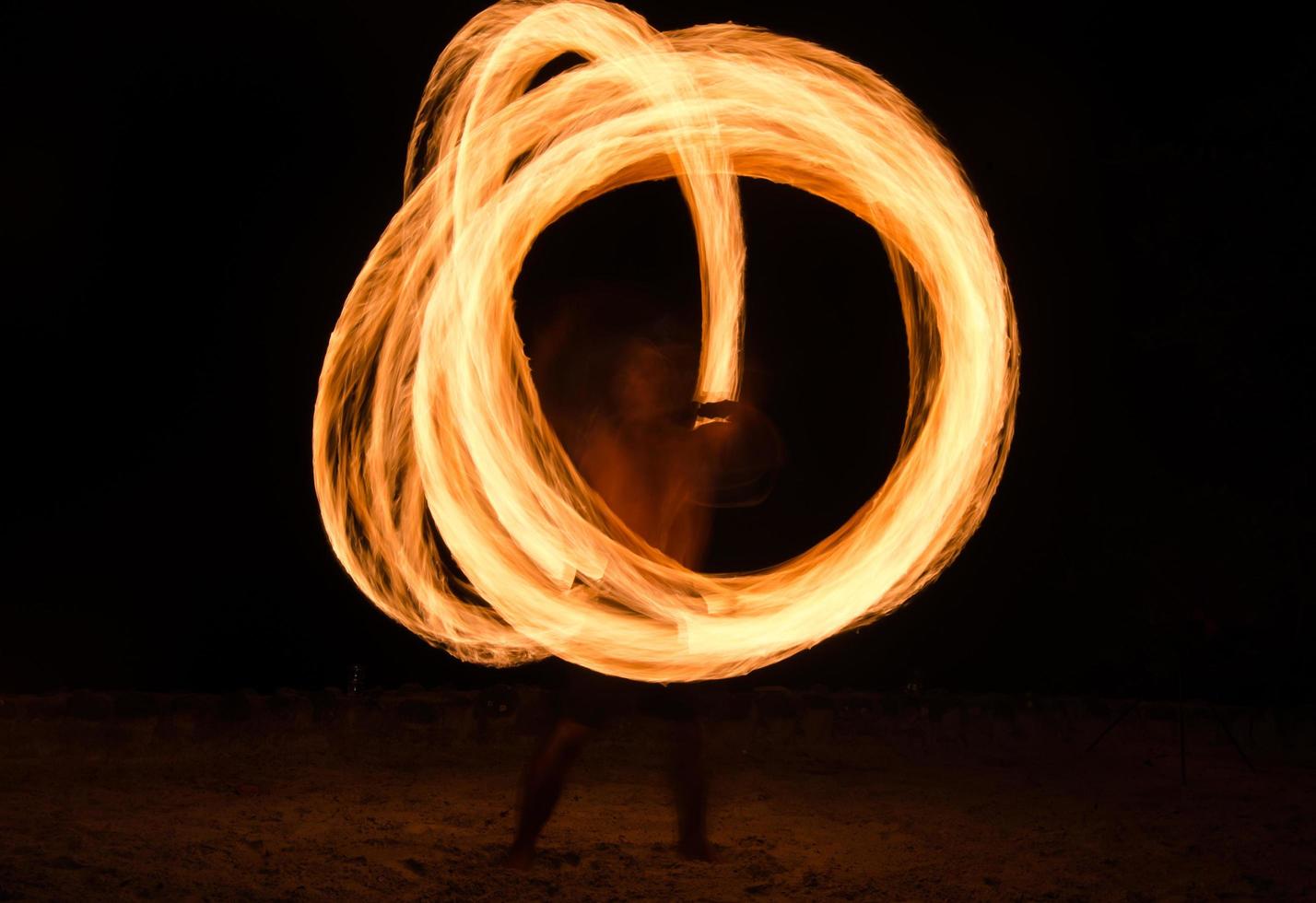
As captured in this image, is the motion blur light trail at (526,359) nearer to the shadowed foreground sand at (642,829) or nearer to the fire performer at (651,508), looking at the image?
the fire performer at (651,508)

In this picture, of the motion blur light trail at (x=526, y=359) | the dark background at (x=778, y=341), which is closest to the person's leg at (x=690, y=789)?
the motion blur light trail at (x=526, y=359)

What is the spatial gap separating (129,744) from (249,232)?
2.58 meters

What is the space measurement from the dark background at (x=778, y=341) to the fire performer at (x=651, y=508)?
238cm

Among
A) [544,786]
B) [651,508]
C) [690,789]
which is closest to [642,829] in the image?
[690,789]

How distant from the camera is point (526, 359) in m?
4.99

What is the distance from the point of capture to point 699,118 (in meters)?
5.17

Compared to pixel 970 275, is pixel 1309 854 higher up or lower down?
lower down

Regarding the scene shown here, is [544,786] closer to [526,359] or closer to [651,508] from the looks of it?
[651,508]

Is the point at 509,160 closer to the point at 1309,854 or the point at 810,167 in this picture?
the point at 810,167

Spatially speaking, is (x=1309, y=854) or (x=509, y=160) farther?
(x=509, y=160)

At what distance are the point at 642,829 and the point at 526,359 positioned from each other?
1881 mm

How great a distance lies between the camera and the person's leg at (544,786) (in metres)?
3.75

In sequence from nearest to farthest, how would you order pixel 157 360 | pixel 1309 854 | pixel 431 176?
pixel 1309 854, pixel 431 176, pixel 157 360

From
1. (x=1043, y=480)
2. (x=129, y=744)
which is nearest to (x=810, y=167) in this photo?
(x=1043, y=480)
